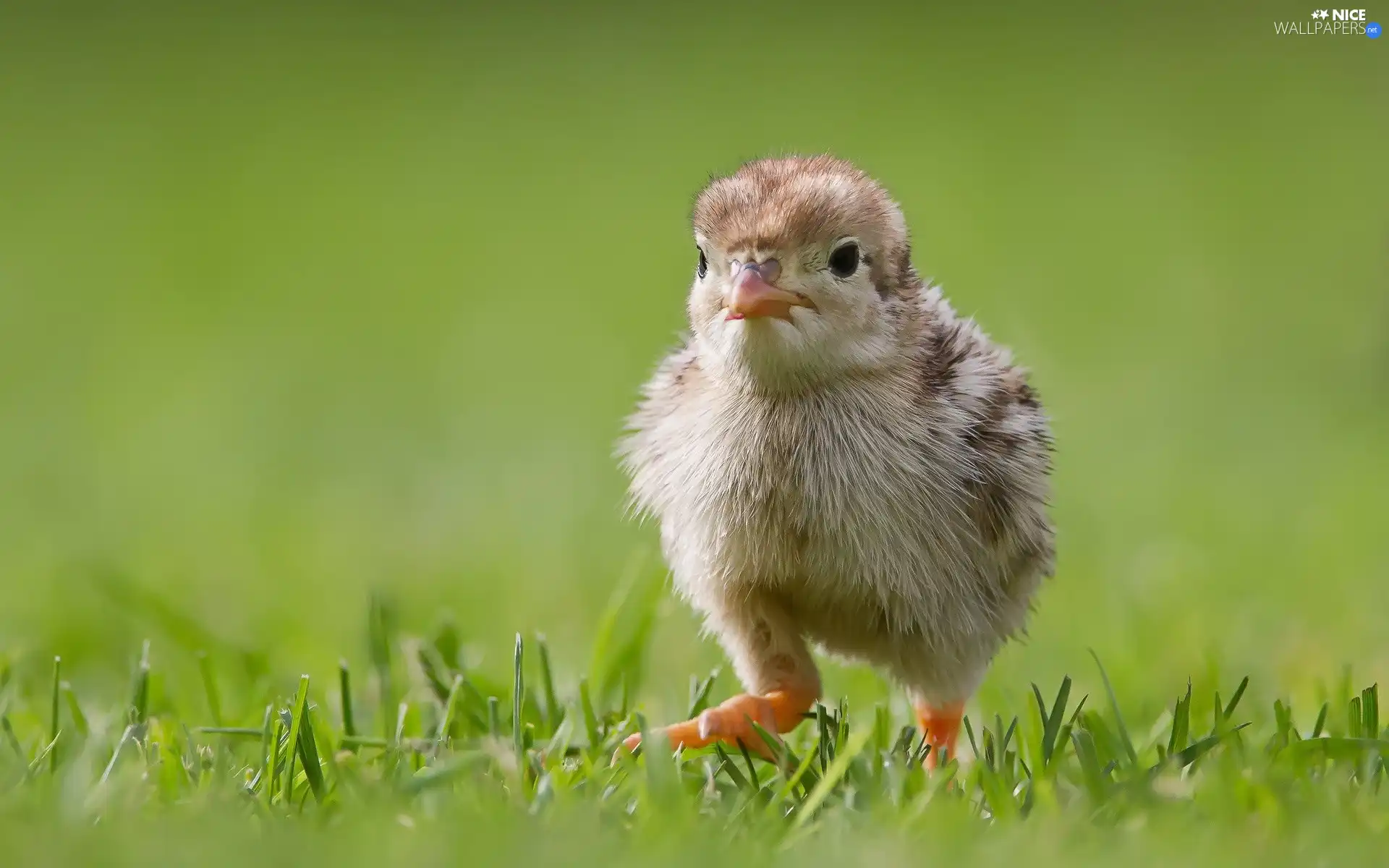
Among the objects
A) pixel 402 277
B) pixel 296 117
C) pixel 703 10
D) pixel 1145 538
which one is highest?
pixel 703 10

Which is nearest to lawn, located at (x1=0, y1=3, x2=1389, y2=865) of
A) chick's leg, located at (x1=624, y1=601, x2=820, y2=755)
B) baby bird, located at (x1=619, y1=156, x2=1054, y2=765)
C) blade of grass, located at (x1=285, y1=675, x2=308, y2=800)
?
blade of grass, located at (x1=285, y1=675, x2=308, y2=800)

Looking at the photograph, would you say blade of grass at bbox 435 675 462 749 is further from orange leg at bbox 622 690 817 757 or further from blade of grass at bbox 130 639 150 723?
blade of grass at bbox 130 639 150 723

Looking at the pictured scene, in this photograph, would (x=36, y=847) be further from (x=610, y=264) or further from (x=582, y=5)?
(x=582, y=5)

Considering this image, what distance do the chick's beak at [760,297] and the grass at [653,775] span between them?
944mm

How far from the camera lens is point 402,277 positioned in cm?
1217

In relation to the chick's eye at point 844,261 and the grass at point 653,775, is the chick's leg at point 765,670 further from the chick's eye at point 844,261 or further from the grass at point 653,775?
the chick's eye at point 844,261

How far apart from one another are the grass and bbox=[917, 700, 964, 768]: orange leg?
3.7 inches

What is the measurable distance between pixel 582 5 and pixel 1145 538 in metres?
13.3

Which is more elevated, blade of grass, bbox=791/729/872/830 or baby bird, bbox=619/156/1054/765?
baby bird, bbox=619/156/1054/765

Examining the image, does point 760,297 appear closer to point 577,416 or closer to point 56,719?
point 56,719

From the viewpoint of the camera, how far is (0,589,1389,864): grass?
10.3 ft

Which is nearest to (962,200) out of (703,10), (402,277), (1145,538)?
(402,277)

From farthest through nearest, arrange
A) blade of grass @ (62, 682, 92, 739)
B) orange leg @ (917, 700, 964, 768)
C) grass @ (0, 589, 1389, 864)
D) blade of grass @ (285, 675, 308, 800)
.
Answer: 1. orange leg @ (917, 700, 964, 768)
2. blade of grass @ (62, 682, 92, 739)
3. blade of grass @ (285, 675, 308, 800)
4. grass @ (0, 589, 1389, 864)

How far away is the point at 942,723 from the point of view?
172 inches
